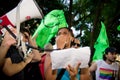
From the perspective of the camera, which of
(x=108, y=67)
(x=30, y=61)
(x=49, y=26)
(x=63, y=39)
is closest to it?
(x=30, y=61)

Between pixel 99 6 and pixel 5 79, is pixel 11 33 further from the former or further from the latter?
pixel 99 6

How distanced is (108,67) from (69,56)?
358 cm

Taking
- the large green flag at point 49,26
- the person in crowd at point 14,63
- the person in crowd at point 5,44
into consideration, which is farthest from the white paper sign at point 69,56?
the large green flag at point 49,26

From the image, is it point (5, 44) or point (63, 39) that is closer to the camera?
point (5, 44)

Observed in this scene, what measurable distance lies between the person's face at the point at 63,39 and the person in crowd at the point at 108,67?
292 cm

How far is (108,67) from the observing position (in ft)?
24.6

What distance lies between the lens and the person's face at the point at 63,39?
4.35m

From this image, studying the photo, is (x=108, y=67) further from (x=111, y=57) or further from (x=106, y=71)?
(x=111, y=57)

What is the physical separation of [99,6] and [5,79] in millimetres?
12390

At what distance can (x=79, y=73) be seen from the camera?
176 inches

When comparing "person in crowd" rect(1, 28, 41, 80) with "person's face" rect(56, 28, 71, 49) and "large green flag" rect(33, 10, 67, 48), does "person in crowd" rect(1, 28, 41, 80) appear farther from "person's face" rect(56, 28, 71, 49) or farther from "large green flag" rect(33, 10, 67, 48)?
"large green flag" rect(33, 10, 67, 48)

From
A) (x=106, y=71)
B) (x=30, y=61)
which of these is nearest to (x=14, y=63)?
(x=30, y=61)

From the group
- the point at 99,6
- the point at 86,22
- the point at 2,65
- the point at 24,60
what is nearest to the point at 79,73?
the point at 24,60

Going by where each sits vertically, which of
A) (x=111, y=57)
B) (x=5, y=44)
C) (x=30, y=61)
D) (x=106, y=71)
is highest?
(x=5, y=44)
